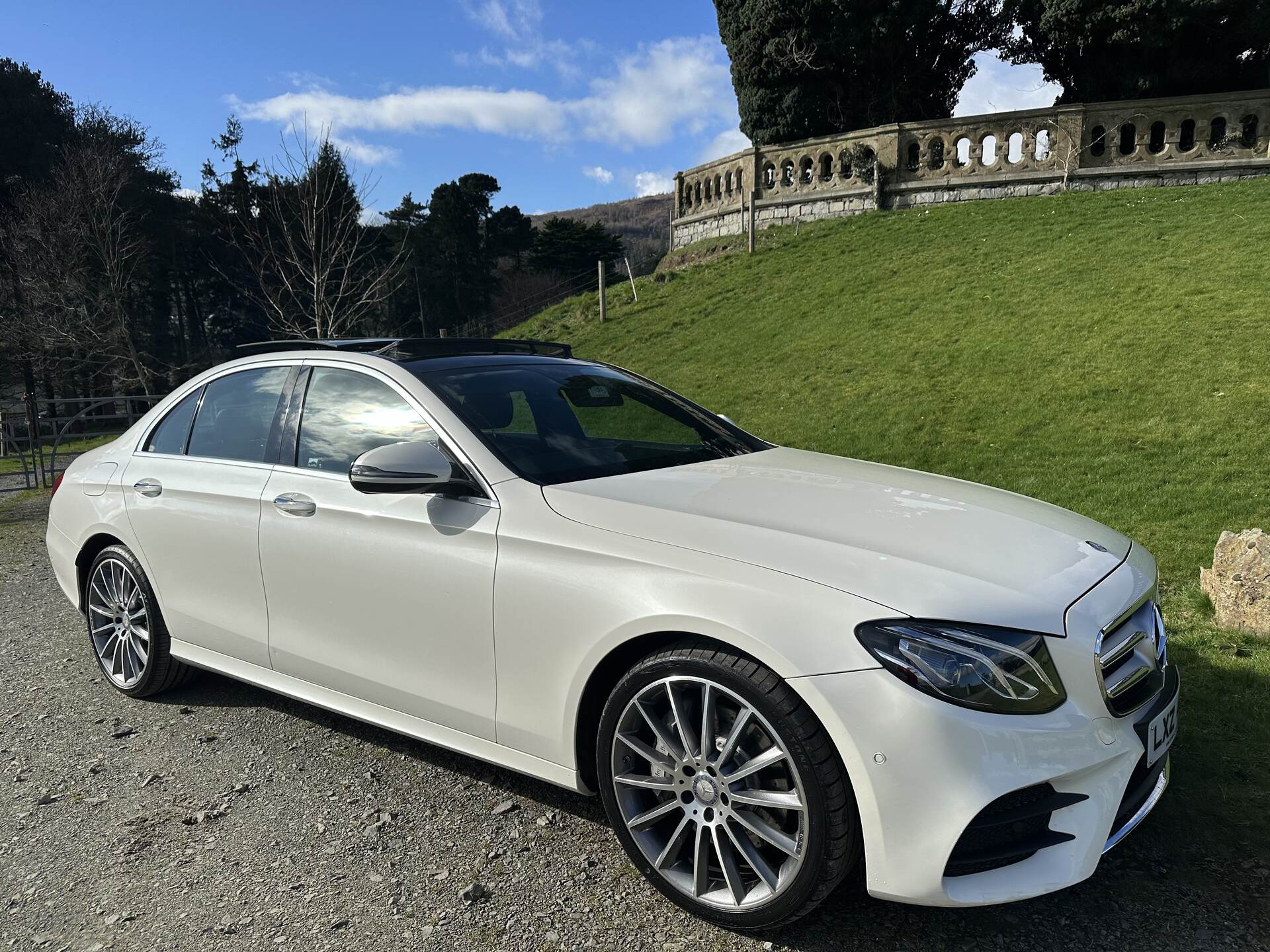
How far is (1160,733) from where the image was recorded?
7.63 ft

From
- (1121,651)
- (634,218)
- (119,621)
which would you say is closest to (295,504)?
(119,621)

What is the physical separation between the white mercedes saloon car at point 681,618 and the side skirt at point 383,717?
0.01 metres

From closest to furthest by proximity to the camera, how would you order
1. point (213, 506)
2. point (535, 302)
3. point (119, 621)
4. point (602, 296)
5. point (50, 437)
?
point (213, 506), point (119, 621), point (50, 437), point (602, 296), point (535, 302)

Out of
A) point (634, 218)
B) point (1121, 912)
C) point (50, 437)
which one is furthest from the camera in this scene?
point (634, 218)

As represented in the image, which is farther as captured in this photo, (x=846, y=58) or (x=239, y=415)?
(x=846, y=58)

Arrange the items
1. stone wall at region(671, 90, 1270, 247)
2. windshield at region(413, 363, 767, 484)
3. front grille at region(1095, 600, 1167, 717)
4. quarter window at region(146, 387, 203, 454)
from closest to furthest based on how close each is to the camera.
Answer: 1. front grille at region(1095, 600, 1167, 717)
2. windshield at region(413, 363, 767, 484)
3. quarter window at region(146, 387, 203, 454)
4. stone wall at region(671, 90, 1270, 247)

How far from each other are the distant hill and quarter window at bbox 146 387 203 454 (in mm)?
62203

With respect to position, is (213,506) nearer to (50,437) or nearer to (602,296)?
(50,437)

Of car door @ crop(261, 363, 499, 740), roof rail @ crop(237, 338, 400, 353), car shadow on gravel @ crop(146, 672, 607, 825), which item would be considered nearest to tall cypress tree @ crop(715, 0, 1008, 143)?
roof rail @ crop(237, 338, 400, 353)

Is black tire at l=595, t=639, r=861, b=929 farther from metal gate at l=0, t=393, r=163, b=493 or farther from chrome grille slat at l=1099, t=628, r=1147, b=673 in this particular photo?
metal gate at l=0, t=393, r=163, b=493

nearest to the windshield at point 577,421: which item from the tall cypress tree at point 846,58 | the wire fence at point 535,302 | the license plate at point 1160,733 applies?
the license plate at point 1160,733

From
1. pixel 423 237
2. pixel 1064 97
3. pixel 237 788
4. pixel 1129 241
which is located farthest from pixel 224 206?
pixel 237 788

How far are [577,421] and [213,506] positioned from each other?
1652 mm

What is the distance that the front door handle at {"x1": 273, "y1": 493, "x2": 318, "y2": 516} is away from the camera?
3148 mm
